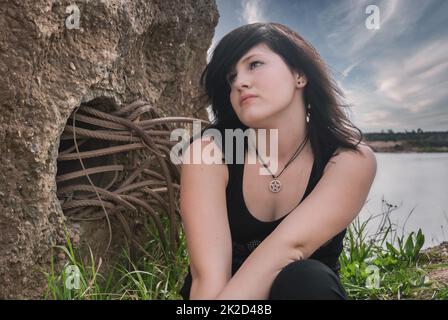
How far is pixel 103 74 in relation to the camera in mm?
1974

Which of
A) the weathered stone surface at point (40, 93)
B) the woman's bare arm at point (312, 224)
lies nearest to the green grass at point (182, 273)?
the weathered stone surface at point (40, 93)

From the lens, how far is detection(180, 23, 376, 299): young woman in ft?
5.23

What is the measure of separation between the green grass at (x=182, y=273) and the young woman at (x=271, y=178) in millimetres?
344

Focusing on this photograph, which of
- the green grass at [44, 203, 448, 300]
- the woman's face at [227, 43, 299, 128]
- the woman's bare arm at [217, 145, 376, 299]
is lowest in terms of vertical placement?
the green grass at [44, 203, 448, 300]

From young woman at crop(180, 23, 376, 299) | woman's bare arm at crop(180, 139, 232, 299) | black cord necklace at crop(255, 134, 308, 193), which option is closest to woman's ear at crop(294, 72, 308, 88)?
young woman at crop(180, 23, 376, 299)

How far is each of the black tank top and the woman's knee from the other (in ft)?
0.99

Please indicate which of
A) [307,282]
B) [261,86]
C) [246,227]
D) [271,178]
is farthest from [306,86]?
[307,282]

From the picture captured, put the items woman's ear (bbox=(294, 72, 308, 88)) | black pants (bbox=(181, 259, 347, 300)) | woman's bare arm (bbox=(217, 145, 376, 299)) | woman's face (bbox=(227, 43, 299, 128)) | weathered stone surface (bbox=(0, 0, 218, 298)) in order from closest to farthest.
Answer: black pants (bbox=(181, 259, 347, 300)) → woman's bare arm (bbox=(217, 145, 376, 299)) → weathered stone surface (bbox=(0, 0, 218, 298)) → woman's face (bbox=(227, 43, 299, 128)) → woman's ear (bbox=(294, 72, 308, 88))

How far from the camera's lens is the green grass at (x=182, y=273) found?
186 cm

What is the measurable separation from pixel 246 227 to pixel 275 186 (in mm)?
174

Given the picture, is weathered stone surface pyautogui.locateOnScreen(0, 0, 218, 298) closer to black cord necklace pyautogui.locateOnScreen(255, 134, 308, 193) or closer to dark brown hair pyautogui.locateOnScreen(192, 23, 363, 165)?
dark brown hair pyautogui.locateOnScreen(192, 23, 363, 165)

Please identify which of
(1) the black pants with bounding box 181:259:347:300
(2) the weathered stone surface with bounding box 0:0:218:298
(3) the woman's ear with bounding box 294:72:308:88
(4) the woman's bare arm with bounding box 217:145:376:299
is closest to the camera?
(1) the black pants with bounding box 181:259:347:300

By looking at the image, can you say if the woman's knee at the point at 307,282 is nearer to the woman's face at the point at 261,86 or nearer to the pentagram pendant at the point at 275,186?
the pentagram pendant at the point at 275,186
